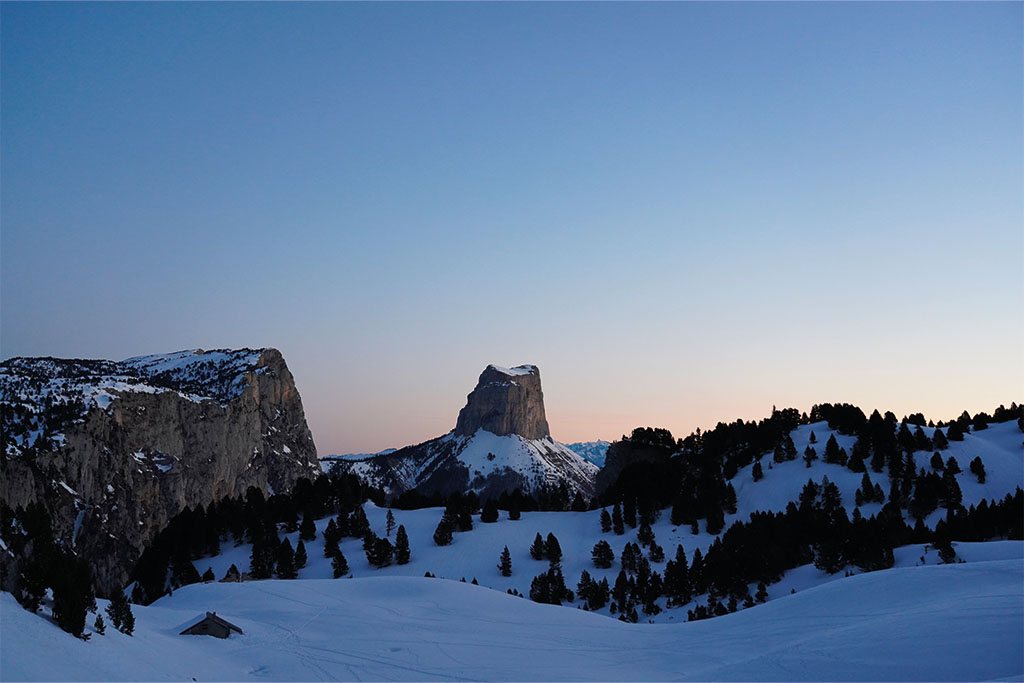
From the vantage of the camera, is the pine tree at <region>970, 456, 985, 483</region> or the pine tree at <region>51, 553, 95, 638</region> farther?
the pine tree at <region>970, 456, 985, 483</region>

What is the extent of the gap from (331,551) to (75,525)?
54.5 m

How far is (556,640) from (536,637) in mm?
1052

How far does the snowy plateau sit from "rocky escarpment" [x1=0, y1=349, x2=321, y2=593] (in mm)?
62803

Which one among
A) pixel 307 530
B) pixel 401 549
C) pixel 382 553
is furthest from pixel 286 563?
pixel 401 549

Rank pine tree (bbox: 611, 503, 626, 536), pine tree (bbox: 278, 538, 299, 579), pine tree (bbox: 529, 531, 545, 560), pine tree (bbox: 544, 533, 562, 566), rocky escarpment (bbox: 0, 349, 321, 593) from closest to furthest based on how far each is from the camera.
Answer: pine tree (bbox: 278, 538, 299, 579) < pine tree (bbox: 544, 533, 562, 566) < pine tree (bbox: 529, 531, 545, 560) < pine tree (bbox: 611, 503, 626, 536) < rocky escarpment (bbox: 0, 349, 321, 593)

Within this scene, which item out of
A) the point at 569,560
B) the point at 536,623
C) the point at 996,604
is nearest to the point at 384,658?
the point at 536,623

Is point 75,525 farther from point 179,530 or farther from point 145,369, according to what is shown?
point 145,369

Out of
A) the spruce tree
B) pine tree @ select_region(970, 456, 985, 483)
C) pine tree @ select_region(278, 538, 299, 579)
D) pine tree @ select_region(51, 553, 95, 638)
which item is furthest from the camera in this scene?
the spruce tree

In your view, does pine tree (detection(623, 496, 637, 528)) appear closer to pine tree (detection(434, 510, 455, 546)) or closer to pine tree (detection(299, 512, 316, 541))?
pine tree (detection(434, 510, 455, 546))

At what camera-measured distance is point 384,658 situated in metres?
30.6

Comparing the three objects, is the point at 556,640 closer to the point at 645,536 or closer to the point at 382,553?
the point at 645,536

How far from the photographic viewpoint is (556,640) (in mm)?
35156

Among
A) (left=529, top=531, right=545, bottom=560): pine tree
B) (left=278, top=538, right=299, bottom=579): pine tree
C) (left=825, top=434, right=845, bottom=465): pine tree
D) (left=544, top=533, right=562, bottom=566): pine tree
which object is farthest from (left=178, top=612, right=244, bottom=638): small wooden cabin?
(left=825, top=434, right=845, bottom=465): pine tree

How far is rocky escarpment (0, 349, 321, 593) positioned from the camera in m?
113
